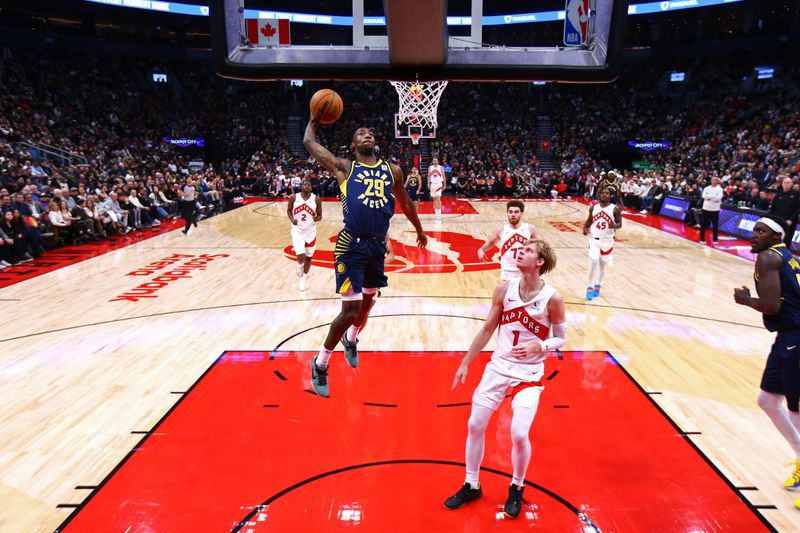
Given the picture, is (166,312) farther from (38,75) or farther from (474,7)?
(38,75)

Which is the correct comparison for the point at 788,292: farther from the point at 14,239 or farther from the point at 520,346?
the point at 14,239

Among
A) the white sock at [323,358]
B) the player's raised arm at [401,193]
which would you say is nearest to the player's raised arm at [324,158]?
the player's raised arm at [401,193]

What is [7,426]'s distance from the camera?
16.6 ft

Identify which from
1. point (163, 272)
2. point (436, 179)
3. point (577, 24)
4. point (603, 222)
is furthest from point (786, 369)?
point (436, 179)

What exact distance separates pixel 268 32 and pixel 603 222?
6.18 metres

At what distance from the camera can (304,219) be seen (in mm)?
9539

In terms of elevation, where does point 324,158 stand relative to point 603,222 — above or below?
above

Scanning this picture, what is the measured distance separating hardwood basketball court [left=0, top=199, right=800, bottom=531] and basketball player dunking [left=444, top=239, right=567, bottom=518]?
0.47 meters

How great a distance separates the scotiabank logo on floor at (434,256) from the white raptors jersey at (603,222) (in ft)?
10.1

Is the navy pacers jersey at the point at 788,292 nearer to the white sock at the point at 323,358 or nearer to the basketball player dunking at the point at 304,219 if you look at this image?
the white sock at the point at 323,358

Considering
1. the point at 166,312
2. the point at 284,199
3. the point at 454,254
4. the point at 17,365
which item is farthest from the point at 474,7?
the point at 284,199

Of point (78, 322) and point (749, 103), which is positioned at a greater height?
point (749, 103)

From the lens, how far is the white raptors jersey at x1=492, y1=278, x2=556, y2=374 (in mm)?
3652

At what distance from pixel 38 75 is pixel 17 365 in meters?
26.8
